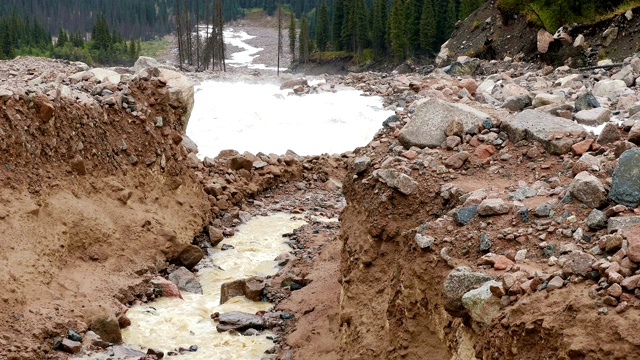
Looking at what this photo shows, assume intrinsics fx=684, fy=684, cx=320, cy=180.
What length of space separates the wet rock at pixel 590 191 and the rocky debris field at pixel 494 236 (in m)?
0.01

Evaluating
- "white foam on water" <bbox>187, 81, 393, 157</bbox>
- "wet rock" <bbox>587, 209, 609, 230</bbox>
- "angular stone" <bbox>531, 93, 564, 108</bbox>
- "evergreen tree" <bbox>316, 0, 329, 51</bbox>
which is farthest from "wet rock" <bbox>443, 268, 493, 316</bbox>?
"evergreen tree" <bbox>316, 0, 329, 51</bbox>

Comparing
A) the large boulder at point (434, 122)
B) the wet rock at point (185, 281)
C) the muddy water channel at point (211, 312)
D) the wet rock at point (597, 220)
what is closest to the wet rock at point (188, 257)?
the muddy water channel at point (211, 312)

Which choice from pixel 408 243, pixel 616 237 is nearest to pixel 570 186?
pixel 616 237

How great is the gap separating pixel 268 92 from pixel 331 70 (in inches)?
2034

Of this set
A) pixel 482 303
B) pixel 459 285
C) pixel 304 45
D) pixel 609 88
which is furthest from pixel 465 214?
pixel 304 45

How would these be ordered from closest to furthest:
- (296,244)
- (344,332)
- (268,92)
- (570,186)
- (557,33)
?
(570,186), (344,332), (296,244), (557,33), (268,92)

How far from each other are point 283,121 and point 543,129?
58.9 ft

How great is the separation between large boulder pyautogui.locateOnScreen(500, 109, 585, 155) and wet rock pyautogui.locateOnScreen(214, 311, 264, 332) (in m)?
4.97

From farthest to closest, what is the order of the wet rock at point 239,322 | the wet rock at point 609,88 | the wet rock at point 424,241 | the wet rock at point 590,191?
the wet rock at point 609,88
the wet rock at point 239,322
the wet rock at point 424,241
the wet rock at point 590,191

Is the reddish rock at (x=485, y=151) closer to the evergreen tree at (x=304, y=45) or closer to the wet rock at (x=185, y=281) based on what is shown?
the wet rock at (x=185, y=281)

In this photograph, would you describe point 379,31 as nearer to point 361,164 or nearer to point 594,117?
point 594,117

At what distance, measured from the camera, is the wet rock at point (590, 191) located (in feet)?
21.8

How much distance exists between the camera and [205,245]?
14.9 m

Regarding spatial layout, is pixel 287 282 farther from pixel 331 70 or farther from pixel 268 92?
pixel 331 70
